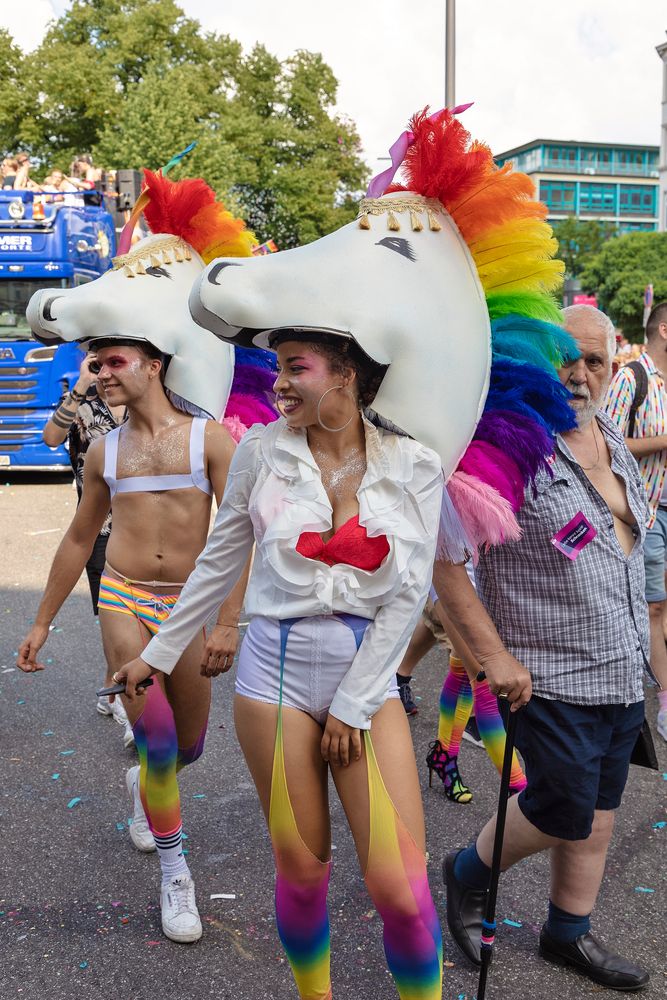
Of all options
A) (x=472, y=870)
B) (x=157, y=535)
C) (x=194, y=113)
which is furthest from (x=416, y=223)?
(x=194, y=113)

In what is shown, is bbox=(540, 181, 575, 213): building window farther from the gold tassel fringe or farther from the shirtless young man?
the gold tassel fringe

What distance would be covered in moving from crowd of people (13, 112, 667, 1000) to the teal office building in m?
156

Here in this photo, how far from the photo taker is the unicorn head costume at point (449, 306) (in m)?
2.40

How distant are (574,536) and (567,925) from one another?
3.86 ft

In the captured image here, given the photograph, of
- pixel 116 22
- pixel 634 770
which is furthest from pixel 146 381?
pixel 116 22

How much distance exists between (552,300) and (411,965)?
171 centimetres

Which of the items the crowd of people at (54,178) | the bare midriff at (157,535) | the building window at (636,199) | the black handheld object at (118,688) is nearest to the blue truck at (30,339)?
the crowd of people at (54,178)

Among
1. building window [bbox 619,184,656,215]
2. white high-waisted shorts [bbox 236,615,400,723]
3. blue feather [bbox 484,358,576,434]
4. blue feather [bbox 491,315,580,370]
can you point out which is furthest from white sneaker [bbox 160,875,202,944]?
building window [bbox 619,184,656,215]

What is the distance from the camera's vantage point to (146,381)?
3504 millimetres

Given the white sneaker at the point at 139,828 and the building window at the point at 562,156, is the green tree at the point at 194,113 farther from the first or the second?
the building window at the point at 562,156

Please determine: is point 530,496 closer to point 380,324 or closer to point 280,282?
point 380,324

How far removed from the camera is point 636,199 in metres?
157

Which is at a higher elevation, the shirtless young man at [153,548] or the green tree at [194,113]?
the green tree at [194,113]

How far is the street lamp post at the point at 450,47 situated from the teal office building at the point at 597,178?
147 m
